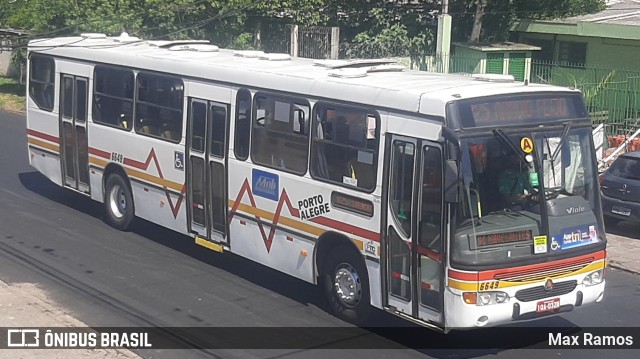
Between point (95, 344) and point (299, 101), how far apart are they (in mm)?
3897

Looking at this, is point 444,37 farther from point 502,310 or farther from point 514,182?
point 502,310

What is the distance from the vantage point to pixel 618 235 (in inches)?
666

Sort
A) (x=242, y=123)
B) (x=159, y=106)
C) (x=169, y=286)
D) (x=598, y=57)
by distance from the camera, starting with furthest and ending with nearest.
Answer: (x=598, y=57) < (x=159, y=106) < (x=169, y=286) < (x=242, y=123)

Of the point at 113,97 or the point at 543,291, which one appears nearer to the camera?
the point at 543,291

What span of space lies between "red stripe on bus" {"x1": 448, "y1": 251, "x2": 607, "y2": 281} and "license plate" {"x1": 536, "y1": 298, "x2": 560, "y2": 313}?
14.0 inches

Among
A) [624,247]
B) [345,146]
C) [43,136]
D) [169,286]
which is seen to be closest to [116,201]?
[43,136]

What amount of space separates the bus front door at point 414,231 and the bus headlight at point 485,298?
30 cm

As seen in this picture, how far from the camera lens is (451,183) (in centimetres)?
923

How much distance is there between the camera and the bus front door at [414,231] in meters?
9.64

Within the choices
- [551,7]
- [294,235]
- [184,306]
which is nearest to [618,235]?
[294,235]

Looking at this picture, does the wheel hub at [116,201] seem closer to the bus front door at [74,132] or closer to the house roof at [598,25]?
the bus front door at [74,132]

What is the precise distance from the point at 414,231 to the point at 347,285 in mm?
1659

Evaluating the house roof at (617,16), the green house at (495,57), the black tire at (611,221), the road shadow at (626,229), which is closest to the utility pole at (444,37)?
the green house at (495,57)

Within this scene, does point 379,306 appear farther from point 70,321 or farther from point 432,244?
point 70,321
